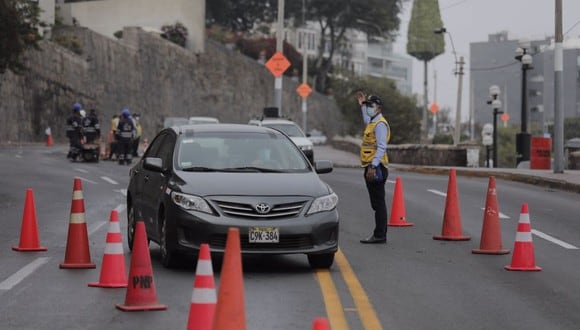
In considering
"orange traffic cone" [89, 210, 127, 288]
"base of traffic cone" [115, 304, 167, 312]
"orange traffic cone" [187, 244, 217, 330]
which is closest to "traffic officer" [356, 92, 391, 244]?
"orange traffic cone" [89, 210, 127, 288]

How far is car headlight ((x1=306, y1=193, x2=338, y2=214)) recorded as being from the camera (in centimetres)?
1254

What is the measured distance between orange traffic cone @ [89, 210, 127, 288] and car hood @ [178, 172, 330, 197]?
1.32 metres

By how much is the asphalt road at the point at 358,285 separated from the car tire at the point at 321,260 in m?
0.13

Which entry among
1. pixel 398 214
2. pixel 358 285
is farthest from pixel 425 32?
pixel 358 285

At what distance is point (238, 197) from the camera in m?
12.3

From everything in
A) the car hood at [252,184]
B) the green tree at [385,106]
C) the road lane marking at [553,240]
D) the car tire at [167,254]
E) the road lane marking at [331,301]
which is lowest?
the road lane marking at [331,301]

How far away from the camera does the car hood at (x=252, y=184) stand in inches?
489

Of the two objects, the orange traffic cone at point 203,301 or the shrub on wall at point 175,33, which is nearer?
the orange traffic cone at point 203,301

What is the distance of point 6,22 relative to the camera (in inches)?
1626

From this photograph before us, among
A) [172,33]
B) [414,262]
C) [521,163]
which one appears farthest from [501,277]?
[172,33]

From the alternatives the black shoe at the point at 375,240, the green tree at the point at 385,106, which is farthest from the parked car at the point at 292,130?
the green tree at the point at 385,106

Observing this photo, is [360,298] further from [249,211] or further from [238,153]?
[238,153]

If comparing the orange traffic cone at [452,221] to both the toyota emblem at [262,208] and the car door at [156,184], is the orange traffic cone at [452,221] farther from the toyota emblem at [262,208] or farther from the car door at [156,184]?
the toyota emblem at [262,208]

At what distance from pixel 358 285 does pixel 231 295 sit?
421cm
